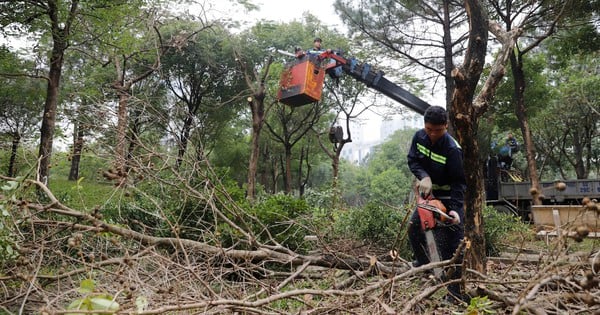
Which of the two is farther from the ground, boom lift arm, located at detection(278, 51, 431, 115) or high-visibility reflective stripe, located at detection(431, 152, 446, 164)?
boom lift arm, located at detection(278, 51, 431, 115)

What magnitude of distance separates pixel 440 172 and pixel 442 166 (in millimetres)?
66

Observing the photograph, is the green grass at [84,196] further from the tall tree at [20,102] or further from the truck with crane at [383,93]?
the tall tree at [20,102]

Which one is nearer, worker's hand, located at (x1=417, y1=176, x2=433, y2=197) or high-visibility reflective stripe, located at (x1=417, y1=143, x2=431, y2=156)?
worker's hand, located at (x1=417, y1=176, x2=433, y2=197)

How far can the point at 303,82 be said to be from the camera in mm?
9016

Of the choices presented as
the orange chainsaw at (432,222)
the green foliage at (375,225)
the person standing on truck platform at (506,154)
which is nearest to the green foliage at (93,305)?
the orange chainsaw at (432,222)

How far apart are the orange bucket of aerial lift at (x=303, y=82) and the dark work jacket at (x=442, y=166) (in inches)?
209

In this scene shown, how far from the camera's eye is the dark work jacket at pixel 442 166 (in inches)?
148

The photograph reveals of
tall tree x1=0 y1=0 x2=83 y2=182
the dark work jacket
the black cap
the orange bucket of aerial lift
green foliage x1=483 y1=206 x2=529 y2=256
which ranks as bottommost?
green foliage x1=483 y1=206 x2=529 y2=256

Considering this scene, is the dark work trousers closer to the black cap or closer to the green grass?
the black cap

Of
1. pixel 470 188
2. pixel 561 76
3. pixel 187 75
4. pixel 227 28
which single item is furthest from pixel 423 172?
pixel 561 76

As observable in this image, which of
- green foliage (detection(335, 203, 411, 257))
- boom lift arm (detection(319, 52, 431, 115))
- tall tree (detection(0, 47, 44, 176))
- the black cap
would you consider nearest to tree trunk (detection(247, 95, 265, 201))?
boom lift arm (detection(319, 52, 431, 115))

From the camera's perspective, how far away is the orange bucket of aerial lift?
29.6 ft

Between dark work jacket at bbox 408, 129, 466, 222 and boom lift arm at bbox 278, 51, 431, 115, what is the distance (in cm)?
530

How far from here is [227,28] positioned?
13.8 metres
